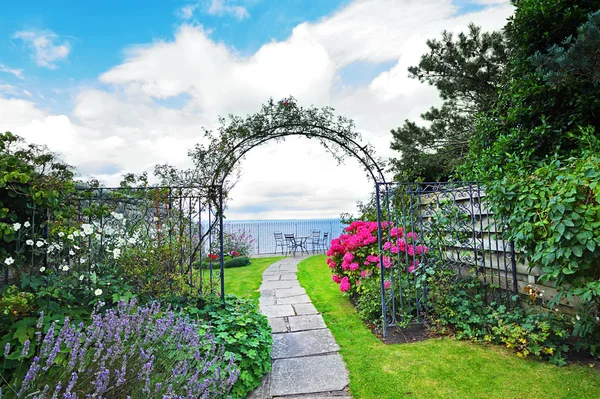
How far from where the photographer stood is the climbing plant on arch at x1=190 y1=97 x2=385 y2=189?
350cm

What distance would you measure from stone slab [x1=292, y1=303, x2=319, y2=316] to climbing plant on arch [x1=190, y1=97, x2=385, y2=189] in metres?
1.80

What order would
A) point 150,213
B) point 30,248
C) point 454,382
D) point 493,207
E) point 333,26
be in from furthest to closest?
point 333,26 < point 150,213 < point 493,207 < point 30,248 < point 454,382

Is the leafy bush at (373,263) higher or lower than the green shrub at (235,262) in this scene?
higher

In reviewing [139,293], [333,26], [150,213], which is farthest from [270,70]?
[139,293]

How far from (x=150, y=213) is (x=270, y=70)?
91.5 inches

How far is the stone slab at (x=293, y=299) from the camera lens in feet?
14.7

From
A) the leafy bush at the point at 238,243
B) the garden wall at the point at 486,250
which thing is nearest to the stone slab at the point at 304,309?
the garden wall at the point at 486,250

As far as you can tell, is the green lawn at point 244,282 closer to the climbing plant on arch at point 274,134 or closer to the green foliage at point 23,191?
the climbing plant on arch at point 274,134

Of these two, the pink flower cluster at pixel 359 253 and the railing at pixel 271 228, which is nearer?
the pink flower cluster at pixel 359 253

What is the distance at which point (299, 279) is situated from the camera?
6.22 metres

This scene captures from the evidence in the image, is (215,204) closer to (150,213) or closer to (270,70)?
(150,213)

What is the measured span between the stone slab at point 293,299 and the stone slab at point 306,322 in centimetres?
68

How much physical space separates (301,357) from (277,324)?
92 cm

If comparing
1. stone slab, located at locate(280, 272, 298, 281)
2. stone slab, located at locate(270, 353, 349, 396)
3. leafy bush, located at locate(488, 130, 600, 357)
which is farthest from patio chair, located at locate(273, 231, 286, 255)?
leafy bush, located at locate(488, 130, 600, 357)
